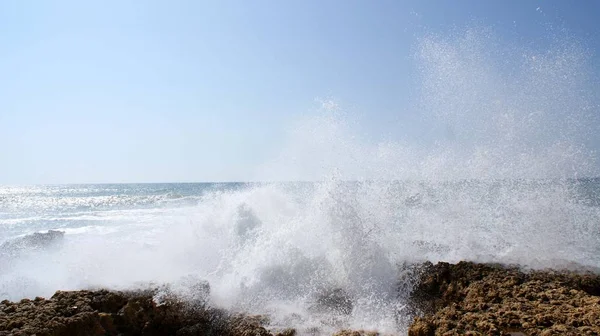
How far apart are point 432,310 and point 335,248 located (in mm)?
2273

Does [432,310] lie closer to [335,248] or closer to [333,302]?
[333,302]

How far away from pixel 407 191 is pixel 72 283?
388 inches

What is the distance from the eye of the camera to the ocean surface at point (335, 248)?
21.0 feet

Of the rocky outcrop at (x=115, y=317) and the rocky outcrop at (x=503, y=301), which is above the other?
the rocky outcrop at (x=503, y=301)

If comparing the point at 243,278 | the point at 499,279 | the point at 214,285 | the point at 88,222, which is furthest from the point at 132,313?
the point at 88,222

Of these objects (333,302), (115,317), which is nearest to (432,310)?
(333,302)

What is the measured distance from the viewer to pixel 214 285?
668 centimetres

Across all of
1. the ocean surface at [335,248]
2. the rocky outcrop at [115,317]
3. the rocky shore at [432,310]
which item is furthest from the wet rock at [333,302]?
the rocky outcrop at [115,317]

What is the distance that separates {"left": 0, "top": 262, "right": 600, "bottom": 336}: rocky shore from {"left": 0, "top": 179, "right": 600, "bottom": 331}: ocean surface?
19.3 inches

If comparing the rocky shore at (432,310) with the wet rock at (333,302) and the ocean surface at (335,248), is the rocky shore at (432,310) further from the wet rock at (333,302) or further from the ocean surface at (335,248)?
the wet rock at (333,302)

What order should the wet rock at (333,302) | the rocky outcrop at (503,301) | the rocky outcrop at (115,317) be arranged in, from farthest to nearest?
the wet rock at (333,302) → the rocky outcrop at (115,317) → the rocky outcrop at (503,301)

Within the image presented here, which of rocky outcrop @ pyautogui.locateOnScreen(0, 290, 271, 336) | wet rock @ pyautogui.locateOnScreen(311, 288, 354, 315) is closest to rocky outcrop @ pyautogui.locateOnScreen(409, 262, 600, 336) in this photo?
wet rock @ pyautogui.locateOnScreen(311, 288, 354, 315)

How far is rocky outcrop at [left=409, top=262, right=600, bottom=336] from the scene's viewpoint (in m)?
3.97

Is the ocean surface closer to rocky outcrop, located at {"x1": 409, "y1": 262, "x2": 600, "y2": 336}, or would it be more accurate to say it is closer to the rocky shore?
the rocky shore
